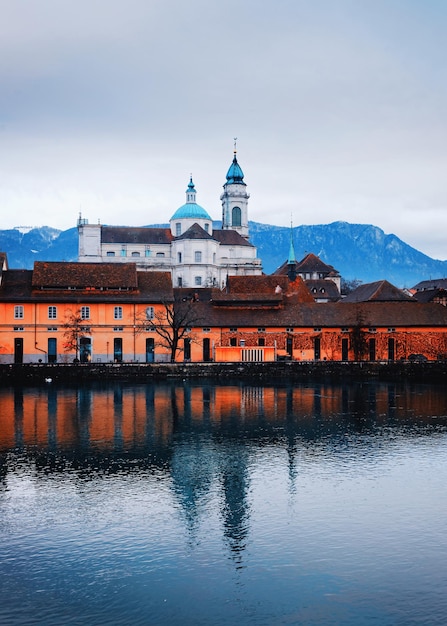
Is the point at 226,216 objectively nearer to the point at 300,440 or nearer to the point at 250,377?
the point at 250,377

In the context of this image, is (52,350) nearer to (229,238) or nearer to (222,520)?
(222,520)

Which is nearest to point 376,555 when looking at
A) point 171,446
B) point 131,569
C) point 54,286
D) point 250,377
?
point 131,569

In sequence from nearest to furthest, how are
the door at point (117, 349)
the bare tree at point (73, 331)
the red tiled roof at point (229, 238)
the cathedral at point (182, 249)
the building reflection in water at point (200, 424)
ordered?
the building reflection in water at point (200, 424) < the bare tree at point (73, 331) < the door at point (117, 349) < the cathedral at point (182, 249) < the red tiled roof at point (229, 238)

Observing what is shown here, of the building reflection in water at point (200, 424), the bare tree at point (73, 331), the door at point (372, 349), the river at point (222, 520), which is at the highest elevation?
the bare tree at point (73, 331)

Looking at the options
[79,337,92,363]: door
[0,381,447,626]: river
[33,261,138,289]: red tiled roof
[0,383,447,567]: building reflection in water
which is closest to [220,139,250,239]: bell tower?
[33,261,138,289]: red tiled roof

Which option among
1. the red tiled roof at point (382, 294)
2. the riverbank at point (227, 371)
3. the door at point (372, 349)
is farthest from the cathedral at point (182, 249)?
the riverbank at point (227, 371)

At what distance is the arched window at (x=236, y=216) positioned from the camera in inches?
Result: 5069

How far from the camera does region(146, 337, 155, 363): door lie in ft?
213

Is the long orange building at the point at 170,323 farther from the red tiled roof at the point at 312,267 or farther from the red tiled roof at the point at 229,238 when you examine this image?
the red tiled roof at the point at 312,267

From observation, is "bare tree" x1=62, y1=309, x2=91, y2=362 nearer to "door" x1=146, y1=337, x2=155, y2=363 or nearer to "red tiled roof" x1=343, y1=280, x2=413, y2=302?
"door" x1=146, y1=337, x2=155, y2=363

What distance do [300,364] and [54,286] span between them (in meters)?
22.8

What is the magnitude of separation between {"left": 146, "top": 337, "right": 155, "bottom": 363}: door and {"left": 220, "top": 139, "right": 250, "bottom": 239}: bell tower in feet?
212

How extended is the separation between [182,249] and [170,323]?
4377 cm

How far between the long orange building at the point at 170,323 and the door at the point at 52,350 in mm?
85
